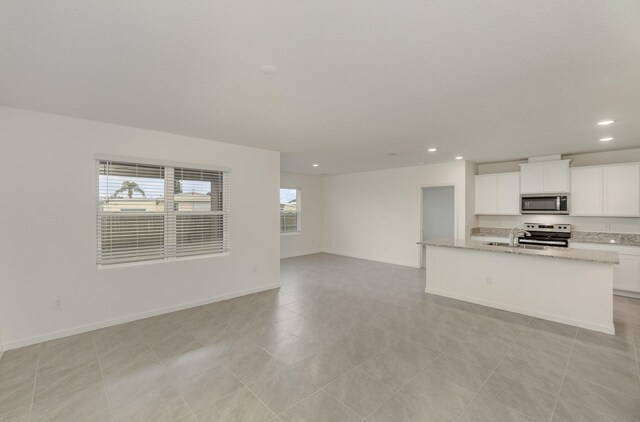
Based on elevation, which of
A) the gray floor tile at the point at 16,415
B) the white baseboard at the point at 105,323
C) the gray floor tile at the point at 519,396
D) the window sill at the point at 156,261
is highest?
the window sill at the point at 156,261

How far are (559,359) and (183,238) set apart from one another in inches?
189

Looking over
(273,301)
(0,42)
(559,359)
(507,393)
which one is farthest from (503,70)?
(273,301)

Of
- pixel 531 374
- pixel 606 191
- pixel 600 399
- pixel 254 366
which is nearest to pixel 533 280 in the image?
pixel 531 374

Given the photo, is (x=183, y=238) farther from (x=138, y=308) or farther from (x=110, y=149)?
(x=110, y=149)

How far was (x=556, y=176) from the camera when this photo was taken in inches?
212

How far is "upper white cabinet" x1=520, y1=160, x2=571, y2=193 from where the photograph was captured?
5301 millimetres

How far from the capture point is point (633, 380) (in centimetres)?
241

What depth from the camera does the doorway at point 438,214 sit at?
28.1 ft

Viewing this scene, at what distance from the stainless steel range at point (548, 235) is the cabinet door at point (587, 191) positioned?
42 centimetres

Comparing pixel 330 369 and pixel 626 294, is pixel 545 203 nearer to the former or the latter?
pixel 626 294

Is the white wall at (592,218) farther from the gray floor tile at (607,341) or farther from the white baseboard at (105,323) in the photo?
the white baseboard at (105,323)

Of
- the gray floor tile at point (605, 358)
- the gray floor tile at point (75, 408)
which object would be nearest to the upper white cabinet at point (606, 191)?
the gray floor tile at point (605, 358)

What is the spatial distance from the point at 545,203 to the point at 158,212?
694 cm

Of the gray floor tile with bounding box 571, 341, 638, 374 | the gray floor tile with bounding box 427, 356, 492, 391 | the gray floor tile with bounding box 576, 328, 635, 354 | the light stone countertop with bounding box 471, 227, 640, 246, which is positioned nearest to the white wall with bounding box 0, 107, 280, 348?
the gray floor tile with bounding box 427, 356, 492, 391
